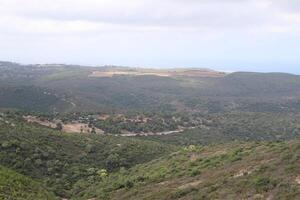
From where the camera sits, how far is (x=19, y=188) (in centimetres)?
3706

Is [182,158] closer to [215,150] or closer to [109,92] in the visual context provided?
[215,150]

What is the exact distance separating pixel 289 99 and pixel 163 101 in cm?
4024

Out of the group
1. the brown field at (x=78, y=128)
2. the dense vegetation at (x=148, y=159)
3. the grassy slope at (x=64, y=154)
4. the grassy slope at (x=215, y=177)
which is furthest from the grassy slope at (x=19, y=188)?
the brown field at (x=78, y=128)

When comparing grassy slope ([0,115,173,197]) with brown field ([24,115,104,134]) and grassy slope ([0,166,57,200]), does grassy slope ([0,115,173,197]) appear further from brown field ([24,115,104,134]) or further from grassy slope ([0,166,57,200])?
brown field ([24,115,104,134])

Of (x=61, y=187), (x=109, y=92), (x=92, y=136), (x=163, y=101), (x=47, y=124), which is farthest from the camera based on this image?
(x=109, y=92)

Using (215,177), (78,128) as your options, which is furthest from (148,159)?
(78,128)

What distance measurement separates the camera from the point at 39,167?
4838 cm

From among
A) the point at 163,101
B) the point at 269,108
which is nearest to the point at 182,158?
the point at 269,108

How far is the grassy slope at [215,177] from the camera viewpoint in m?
27.8

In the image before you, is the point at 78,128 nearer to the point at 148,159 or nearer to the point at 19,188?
the point at 148,159

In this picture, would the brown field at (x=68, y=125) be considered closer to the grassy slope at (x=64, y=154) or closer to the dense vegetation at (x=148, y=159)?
the dense vegetation at (x=148, y=159)

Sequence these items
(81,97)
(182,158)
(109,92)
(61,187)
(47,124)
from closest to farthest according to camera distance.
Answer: (61,187) → (182,158) → (47,124) → (81,97) → (109,92)

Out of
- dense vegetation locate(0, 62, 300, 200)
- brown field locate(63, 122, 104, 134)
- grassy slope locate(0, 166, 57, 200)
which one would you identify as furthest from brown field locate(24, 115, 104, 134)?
grassy slope locate(0, 166, 57, 200)

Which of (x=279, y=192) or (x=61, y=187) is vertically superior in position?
(x=279, y=192)
